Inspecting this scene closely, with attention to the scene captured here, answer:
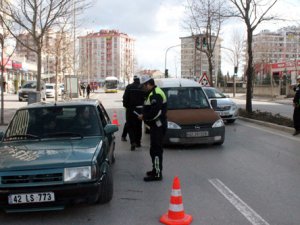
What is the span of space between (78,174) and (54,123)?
1.74 meters

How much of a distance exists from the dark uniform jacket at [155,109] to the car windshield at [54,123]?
96 centimetres

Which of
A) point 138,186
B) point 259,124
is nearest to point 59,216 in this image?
point 138,186

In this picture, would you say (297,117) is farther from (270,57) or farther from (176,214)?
(270,57)

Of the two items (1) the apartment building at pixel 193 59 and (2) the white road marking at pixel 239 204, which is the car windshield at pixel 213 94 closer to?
(2) the white road marking at pixel 239 204

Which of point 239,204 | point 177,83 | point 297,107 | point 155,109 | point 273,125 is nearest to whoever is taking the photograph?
point 239,204

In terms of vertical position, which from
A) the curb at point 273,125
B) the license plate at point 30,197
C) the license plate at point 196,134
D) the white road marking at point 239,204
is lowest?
the white road marking at point 239,204

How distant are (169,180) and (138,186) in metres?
0.69

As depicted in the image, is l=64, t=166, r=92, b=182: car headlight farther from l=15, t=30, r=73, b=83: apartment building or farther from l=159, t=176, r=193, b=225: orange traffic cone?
l=15, t=30, r=73, b=83: apartment building

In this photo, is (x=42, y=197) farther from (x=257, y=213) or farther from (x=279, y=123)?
(x=279, y=123)

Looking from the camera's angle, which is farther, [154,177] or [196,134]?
[196,134]

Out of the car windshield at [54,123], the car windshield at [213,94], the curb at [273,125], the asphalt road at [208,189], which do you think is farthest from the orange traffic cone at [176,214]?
the car windshield at [213,94]

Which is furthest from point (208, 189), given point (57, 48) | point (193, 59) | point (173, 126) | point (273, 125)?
point (193, 59)

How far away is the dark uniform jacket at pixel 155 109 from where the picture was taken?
731 cm

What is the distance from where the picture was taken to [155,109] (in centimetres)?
730
